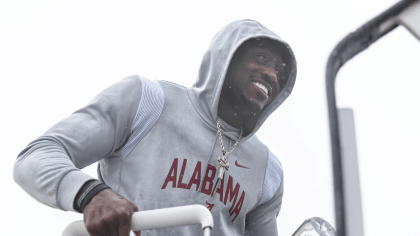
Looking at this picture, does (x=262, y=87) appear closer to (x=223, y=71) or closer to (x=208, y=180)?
(x=223, y=71)

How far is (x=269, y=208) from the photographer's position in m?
2.21

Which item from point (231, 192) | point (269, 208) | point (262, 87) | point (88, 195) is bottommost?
point (269, 208)

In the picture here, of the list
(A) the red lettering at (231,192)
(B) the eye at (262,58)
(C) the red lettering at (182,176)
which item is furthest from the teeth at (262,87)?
(C) the red lettering at (182,176)

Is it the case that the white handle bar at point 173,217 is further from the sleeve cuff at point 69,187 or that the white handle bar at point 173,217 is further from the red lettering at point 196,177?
the red lettering at point 196,177

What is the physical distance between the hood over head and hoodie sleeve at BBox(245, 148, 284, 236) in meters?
0.23

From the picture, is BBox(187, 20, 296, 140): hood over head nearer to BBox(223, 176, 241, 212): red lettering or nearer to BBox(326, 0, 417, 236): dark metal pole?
BBox(223, 176, 241, 212): red lettering

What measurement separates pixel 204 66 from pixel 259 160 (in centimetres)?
63

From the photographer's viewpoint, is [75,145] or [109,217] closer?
[109,217]

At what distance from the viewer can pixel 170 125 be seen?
1805 mm

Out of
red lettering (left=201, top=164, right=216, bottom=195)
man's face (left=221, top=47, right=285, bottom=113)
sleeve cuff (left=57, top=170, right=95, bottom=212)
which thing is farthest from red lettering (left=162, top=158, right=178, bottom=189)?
man's face (left=221, top=47, right=285, bottom=113)

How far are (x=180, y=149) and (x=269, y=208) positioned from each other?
742 mm

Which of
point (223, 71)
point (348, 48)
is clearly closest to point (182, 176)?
point (223, 71)

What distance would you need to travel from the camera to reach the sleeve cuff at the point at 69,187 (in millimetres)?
1220

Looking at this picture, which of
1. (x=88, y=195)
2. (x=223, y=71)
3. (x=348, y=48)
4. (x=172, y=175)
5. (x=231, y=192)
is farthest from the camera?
(x=223, y=71)
